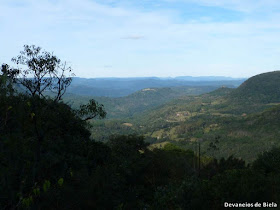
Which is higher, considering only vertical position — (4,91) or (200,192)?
(4,91)

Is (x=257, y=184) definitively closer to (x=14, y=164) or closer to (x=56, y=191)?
(x=56, y=191)

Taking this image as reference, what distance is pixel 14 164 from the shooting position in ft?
33.7

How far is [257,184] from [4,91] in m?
18.9

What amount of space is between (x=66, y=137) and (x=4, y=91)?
43.2 feet

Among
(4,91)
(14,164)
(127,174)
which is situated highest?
(4,91)

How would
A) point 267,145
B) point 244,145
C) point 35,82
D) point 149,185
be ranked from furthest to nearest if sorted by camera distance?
point 244,145, point 267,145, point 149,185, point 35,82

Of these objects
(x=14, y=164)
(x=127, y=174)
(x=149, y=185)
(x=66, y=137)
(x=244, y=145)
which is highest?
(x=14, y=164)

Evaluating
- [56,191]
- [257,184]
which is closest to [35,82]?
[56,191]

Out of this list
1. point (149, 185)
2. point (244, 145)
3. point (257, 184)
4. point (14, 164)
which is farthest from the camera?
point (244, 145)

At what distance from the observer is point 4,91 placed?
1519 cm

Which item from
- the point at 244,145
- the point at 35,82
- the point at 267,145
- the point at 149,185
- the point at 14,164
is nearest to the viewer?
the point at 14,164

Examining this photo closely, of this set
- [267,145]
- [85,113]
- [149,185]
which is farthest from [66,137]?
[267,145]

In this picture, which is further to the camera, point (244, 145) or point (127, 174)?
point (244, 145)

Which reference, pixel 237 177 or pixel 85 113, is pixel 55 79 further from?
pixel 237 177
